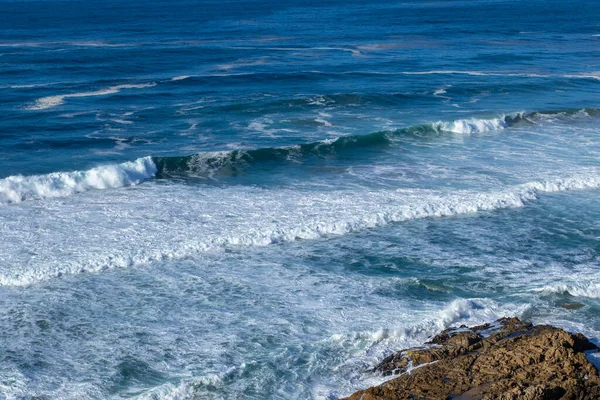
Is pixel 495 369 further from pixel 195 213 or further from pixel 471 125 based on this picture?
pixel 471 125

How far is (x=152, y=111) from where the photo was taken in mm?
33844

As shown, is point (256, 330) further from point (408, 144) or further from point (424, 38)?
point (424, 38)

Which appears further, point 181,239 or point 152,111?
point 152,111

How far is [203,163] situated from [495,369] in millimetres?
15899

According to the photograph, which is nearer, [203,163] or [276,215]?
[276,215]

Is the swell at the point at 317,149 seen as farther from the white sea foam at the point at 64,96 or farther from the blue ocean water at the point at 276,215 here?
the white sea foam at the point at 64,96

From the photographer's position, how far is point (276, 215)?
21.2 meters

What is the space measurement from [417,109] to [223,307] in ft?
69.8

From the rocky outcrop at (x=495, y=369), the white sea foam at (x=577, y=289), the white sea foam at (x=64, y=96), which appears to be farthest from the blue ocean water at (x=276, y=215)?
the rocky outcrop at (x=495, y=369)

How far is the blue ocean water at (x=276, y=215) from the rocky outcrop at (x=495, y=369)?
2.75 feet

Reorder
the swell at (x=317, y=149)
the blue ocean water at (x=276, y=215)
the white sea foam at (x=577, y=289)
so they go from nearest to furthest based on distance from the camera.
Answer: the blue ocean water at (x=276, y=215) → the white sea foam at (x=577, y=289) → the swell at (x=317, y=149)

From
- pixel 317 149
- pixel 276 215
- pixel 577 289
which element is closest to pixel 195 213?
pixel 276 215

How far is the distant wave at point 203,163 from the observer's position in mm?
23578

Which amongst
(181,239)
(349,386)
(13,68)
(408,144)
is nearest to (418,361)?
(349,386)
